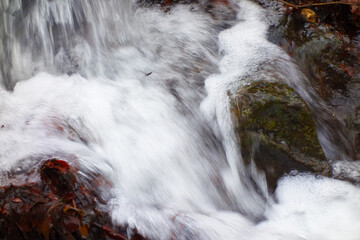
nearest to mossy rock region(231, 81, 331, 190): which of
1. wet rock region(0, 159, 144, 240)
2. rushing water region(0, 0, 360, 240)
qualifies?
rushing water region(0, 0, 360, 240)

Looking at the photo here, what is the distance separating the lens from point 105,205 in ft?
8.14

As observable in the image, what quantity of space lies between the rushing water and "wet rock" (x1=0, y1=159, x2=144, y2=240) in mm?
164

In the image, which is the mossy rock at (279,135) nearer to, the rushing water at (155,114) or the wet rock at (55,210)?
the rushing water at (155,114)

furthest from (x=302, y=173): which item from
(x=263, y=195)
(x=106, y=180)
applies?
(x=106, y=180)

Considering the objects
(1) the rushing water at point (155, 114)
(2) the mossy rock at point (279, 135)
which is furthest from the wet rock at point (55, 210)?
(2) the mossy rock at point (279, 135)

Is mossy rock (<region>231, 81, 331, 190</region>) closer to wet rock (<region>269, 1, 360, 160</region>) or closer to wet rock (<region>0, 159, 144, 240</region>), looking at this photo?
wet rock (<region>269, 1, 360, 160</region>)

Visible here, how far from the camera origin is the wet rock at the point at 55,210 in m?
2.06

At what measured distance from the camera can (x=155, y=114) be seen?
3363 mm

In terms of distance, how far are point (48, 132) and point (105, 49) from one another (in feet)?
4.63

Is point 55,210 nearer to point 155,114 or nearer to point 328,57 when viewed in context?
point 155,114

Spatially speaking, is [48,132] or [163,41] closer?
[48,132]

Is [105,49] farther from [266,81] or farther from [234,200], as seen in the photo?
[234,200]

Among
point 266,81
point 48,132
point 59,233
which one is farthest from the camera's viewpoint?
point 266,81

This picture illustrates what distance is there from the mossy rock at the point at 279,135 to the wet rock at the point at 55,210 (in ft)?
4.34
